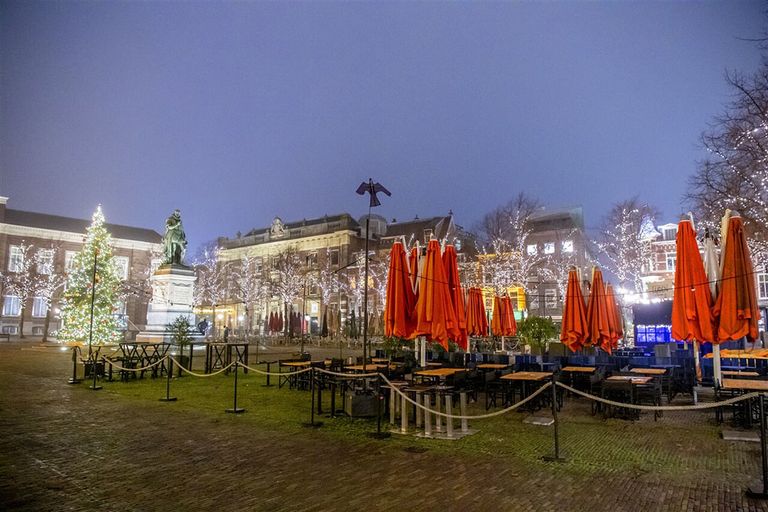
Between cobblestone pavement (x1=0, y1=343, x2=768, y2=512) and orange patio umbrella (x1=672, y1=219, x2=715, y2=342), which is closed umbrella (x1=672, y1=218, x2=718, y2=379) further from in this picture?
cobblestone pavement (x1=0, y1=343, x2=768, y2=512)

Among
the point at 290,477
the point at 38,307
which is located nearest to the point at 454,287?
the point at 290,477

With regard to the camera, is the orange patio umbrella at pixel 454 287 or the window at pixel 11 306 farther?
the window at pixel 11 306

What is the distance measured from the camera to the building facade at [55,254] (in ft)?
170

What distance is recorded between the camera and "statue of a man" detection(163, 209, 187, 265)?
28312 millimetres

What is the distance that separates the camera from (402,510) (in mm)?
5016

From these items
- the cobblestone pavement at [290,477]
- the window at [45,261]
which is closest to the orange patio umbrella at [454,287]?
the cobblestone pavement at [290,477]

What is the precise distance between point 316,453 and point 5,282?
191 ft

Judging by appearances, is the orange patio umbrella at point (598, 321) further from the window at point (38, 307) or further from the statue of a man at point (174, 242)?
the window at point (38, 307)

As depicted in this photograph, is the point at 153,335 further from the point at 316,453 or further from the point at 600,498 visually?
the point at 600,498

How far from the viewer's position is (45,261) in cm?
5106

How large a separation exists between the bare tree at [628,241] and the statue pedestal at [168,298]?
3184cm

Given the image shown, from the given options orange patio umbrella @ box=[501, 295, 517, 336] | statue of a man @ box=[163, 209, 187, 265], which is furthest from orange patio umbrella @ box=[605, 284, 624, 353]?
statue of a man @ box=[163, 209, 187, 265]

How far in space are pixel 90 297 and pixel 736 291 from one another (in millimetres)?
34641

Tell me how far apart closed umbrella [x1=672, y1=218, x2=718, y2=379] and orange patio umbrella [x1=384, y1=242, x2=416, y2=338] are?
18.9ft
